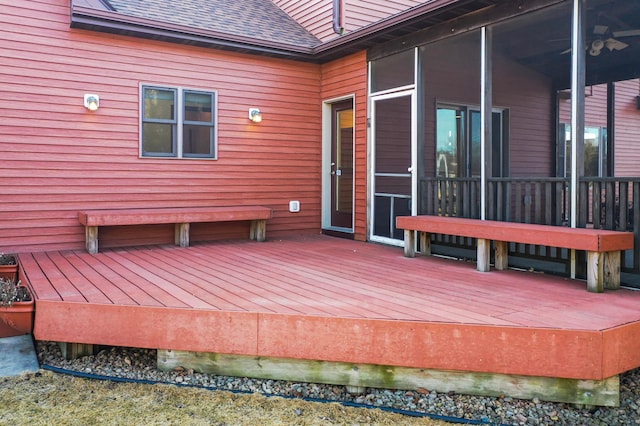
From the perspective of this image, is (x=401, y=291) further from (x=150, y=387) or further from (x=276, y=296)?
(x=150, y=387)

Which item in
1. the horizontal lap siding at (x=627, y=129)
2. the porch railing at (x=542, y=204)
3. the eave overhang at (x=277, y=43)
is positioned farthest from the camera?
the horizontal lap siding at (x=627, y=129)

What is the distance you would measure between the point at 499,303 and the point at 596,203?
1.51 m

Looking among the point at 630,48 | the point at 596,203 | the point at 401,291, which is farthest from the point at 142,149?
the point at 630,48

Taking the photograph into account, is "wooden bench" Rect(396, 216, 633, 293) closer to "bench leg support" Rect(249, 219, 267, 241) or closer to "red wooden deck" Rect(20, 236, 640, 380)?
"red wooden deck" Rect(20, 236, 640, 380)

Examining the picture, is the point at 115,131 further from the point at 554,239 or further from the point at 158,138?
the point at 554,239

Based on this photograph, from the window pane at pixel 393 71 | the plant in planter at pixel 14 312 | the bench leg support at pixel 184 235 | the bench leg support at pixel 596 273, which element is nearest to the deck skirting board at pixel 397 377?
the plant in planter at pixel 14 312

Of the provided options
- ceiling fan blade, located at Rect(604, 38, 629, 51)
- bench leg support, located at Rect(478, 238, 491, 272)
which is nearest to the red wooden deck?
bench leg support, located at Rect(478, 238, 491, 272)

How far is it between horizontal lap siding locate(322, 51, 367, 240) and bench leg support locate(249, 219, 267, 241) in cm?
130

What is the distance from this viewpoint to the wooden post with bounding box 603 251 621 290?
12.4 feet

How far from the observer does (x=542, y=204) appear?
4.59 meters

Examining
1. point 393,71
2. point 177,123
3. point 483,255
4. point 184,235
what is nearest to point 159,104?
point 177,123

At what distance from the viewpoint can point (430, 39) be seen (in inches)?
222

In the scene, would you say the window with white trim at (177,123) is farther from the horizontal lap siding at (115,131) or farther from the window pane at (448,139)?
the window pane at (448,139)

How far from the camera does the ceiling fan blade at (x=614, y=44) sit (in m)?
6.77
